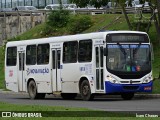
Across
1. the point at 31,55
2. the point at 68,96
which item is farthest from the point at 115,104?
the point at 31,55

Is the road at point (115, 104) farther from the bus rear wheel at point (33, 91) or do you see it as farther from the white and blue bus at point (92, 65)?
the bus rear wheel at point (33, 91)

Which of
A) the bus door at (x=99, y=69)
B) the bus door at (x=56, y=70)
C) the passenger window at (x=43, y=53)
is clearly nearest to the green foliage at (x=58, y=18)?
the passenger window at (x=43, y=53)

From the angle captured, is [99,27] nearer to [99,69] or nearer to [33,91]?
[33,91]

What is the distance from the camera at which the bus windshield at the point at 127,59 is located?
26.9 metres

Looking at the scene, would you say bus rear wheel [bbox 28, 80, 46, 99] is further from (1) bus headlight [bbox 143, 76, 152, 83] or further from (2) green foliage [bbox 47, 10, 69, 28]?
(2) green foliage [bbox 47, 10, 69, 28]

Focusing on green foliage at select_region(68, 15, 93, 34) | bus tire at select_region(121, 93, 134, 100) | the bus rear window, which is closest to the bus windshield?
bus tire at select_region(121, 93, 134, 100)

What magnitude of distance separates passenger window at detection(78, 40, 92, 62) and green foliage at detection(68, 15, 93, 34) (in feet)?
79.2

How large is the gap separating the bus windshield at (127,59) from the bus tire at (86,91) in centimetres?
141

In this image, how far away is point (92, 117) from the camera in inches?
635

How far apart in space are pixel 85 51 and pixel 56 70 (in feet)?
8.24

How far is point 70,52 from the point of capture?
29.0m

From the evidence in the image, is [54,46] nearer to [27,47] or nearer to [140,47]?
[27,47]

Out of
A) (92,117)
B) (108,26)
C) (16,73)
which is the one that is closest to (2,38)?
(108,26)

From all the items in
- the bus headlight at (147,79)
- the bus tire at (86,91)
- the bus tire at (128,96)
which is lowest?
the bus tire at (128,96)
